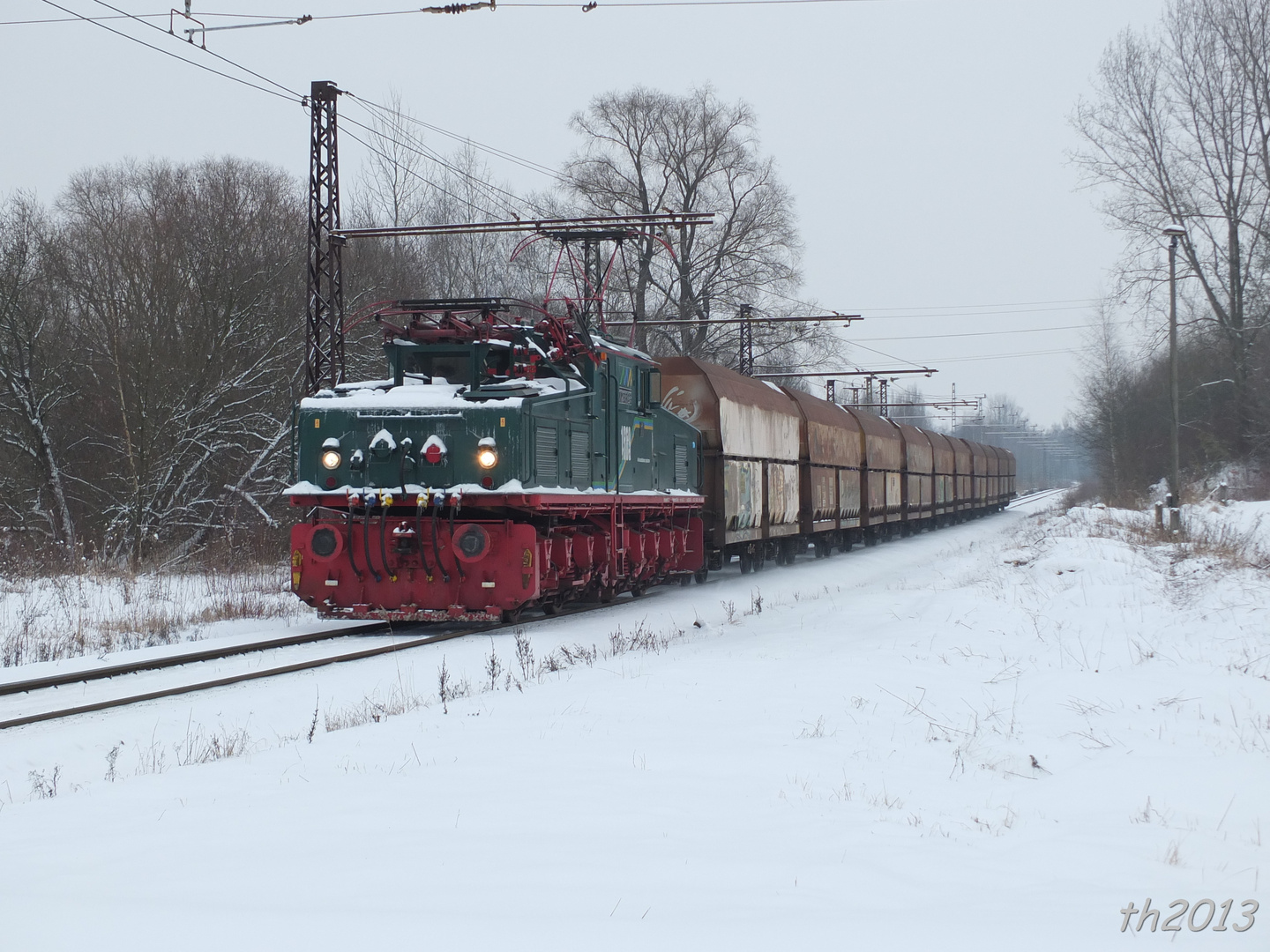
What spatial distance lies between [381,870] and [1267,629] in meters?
9.40

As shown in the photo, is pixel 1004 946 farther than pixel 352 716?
No

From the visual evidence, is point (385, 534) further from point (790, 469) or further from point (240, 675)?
point (790, 469)

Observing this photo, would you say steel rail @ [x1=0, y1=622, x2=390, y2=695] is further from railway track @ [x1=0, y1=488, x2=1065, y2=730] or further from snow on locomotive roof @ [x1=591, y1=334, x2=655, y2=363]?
snow on locomotive roof @ [x1=591, y1=334, x2=655, y2=363]

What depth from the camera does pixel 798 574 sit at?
20.9 m

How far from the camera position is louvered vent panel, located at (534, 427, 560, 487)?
11992mm

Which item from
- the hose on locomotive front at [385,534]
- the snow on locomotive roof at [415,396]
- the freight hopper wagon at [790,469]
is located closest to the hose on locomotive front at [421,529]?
the hose on locomotive front at [385,534]

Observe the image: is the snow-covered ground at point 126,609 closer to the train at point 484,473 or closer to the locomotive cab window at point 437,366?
the train at point 484,473

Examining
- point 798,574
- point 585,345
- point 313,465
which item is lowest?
point 798,574

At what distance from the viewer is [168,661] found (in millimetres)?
9852

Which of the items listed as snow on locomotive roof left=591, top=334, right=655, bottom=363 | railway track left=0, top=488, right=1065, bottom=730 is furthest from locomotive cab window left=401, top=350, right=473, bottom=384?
railway track left=0, top=488, right=1065, bottom=730

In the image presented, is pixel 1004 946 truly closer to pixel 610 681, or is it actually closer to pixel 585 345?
pixel 610 681

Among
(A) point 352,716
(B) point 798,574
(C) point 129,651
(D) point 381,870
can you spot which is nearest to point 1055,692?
(A) point 352,716

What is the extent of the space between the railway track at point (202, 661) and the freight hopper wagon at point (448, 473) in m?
0.49

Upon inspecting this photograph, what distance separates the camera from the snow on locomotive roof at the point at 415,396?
466 inches
